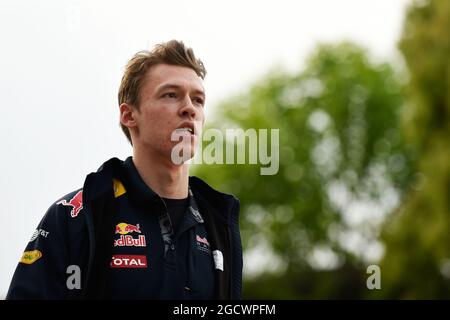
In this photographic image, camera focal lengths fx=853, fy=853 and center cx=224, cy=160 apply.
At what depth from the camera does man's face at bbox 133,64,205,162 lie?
3.10 m

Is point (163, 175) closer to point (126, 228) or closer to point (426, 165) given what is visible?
point (126, 228)

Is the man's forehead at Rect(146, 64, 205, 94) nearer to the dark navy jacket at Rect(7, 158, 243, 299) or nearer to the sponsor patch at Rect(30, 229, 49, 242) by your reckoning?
the dark navy jacket at Rect(7, 158, 243, 299)

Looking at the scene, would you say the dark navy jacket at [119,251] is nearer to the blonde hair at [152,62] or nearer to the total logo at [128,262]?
the total logo at [128,262]

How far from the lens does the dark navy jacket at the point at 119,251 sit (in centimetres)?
286

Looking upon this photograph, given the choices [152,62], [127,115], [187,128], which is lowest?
[187,128]

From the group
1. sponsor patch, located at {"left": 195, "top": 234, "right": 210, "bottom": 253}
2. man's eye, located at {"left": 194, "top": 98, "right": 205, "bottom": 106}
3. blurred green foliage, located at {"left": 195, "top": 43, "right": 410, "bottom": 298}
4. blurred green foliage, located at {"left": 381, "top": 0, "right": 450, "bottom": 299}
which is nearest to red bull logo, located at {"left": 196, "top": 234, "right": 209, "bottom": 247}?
sponsor patch, located at {"left": 195, "top": 234, "right": 210, "bottom": 253}

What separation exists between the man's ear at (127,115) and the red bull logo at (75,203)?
399 millimetres

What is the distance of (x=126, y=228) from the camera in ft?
9.81

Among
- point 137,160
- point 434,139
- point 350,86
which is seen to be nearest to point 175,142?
point 137,160

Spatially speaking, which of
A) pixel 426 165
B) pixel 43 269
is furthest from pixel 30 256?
pixel 426 165

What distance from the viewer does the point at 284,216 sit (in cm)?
4128

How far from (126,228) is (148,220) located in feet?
0.36

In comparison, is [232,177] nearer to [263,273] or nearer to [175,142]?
[263,273]
